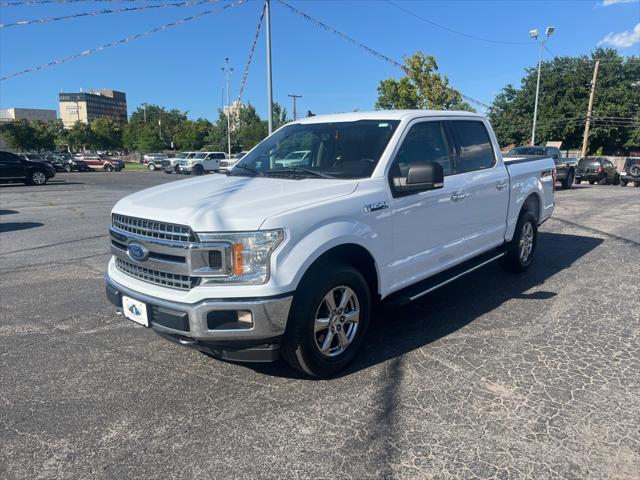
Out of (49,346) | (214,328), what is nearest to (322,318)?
(214,328)

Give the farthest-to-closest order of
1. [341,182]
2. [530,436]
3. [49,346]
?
1. [49,346]
2. [341,182]
3. [530,436]

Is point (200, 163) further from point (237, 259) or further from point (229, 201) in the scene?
point (237, 259)

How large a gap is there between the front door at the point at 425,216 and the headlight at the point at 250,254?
49.4 inches

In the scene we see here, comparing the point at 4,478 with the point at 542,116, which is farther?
the point at 542,116

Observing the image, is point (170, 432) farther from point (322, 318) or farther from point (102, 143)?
point (102, 143)

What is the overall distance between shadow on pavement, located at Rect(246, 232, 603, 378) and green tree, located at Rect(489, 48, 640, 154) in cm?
4445

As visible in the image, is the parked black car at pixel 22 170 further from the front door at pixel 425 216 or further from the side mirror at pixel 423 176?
the side mirror at pixel 423 176

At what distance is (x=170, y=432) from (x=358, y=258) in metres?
1.77

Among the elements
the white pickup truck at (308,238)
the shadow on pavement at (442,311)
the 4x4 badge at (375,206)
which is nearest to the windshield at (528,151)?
Result: the shadow on pavement at (442,311)

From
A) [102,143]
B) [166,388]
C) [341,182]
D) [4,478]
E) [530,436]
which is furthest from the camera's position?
[102,143]

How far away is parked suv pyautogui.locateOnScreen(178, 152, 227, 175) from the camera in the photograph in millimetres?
39375

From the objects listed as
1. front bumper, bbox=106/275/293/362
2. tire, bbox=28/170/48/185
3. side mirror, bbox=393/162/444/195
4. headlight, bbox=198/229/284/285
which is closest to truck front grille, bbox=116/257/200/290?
front bumper, bbox=106/275/293/362

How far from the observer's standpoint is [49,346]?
13.8 ft

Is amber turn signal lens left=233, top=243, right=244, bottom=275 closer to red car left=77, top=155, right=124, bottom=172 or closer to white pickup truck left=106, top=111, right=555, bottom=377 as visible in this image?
white pickup truck left=106, top=111, right=555, bottom=377
